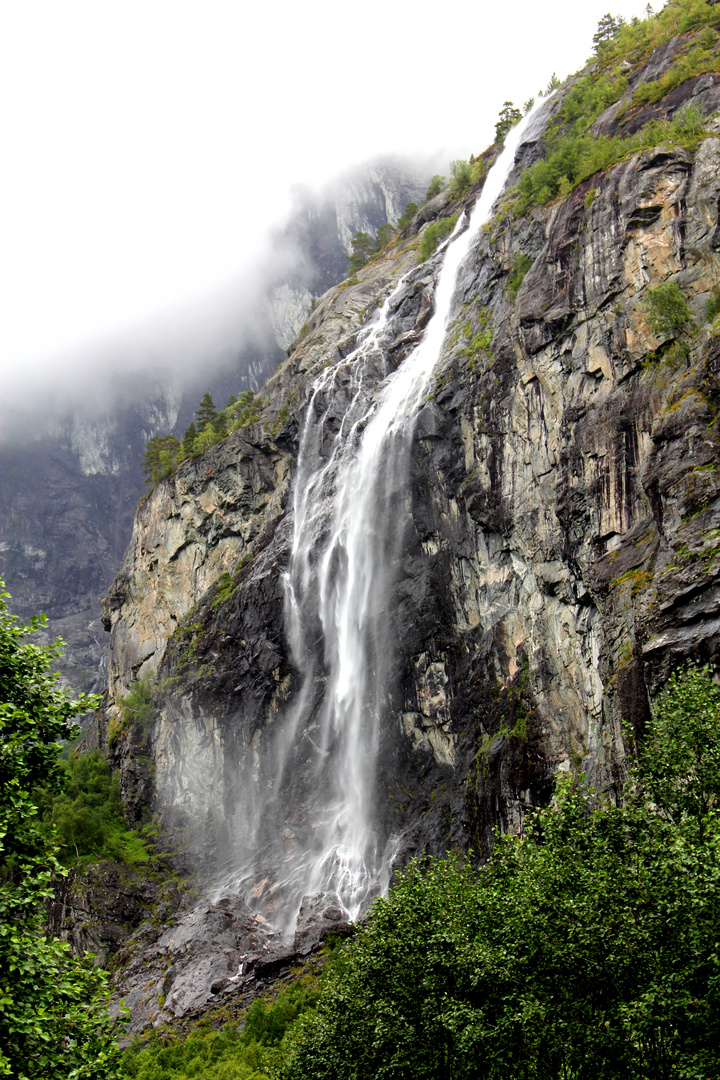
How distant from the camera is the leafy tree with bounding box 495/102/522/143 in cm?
7219

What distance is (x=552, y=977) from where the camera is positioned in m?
14.1

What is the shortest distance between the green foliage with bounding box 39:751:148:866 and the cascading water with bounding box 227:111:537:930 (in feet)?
38.7

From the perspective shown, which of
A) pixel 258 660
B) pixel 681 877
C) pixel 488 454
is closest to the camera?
pixel 681 877

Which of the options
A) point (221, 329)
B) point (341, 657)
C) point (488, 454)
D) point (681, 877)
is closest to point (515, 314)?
point (488, 454)

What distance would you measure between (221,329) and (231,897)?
133 metres

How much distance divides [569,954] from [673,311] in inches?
1044

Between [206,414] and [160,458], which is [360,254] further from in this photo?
[160,458]

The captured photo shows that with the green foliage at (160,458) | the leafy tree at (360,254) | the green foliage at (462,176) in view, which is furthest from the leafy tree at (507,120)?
the green foliage at (160,458)

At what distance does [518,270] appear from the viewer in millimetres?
45719

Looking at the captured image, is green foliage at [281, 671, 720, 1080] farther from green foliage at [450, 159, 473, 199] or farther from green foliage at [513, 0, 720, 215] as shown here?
green foliage at [450, 159, 473, 199]

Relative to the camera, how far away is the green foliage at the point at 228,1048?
29.0 metres

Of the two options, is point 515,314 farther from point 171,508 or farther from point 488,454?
point 171,508

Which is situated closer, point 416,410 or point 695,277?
point 695,277

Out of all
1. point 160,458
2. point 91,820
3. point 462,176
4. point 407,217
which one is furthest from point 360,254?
point 91,820
